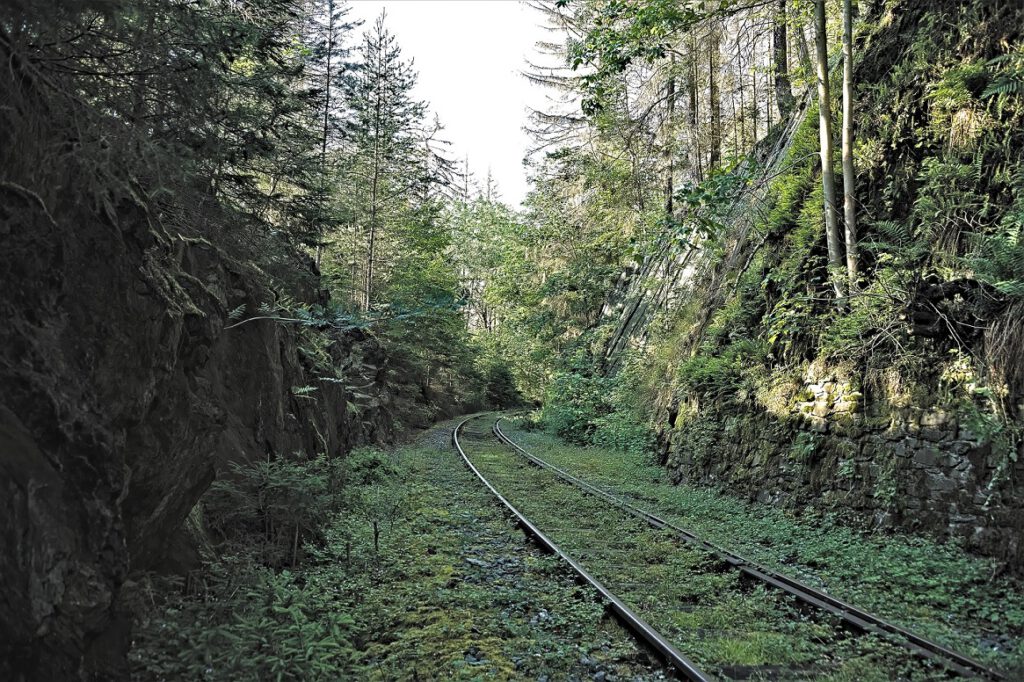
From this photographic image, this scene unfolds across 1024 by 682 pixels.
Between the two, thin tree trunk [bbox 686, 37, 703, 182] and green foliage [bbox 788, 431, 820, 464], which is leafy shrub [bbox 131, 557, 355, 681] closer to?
green foliage [bbox 788, 431, 820, 464]

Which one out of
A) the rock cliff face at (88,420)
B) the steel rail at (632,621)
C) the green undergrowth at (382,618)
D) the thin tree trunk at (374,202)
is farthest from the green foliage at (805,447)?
the thin tree trunk at (374,202)

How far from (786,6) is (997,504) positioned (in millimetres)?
11225

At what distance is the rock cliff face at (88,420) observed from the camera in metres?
2.94

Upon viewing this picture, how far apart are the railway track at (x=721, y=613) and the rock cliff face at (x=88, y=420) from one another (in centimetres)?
361

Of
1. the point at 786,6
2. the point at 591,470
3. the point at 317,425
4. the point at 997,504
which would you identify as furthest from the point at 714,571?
the point at 786,6

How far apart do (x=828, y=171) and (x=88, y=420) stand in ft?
32.5

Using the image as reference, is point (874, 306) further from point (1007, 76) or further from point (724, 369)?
point (724, 369)

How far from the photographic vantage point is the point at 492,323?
55.1 m

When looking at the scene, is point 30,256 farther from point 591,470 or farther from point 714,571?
point 591,470

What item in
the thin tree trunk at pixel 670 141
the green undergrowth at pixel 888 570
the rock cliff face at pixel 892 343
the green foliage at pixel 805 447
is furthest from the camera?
the thin tree trunk at pixel 670 141

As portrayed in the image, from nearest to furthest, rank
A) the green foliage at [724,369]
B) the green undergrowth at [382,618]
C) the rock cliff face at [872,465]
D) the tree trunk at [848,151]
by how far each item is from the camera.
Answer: the green undergrowth at [382,618] → the rock cliff face at [872,465] → the tree trunk at [848,151] → the green foliage at [724,369]

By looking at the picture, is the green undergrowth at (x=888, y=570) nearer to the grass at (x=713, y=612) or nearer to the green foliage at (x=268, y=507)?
the grass at (x=713, y=612)

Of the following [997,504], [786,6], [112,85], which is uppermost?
[786,6]

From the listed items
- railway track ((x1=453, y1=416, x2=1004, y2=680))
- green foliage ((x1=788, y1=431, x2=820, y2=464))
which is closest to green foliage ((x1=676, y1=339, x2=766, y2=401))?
green foliage ((x1=788, y1=431, x2=820, y2=464))
